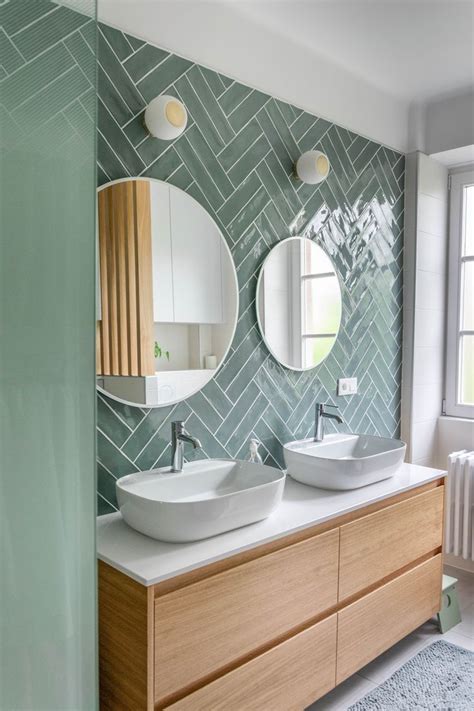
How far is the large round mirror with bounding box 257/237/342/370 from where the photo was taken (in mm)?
2377

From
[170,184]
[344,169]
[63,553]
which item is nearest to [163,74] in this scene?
[170,184]

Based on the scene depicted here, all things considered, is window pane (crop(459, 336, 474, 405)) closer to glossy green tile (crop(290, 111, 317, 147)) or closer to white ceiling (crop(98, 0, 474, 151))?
white ceiling (crop(98, 0, 474, 151))

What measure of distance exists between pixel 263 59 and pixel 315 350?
1282mm

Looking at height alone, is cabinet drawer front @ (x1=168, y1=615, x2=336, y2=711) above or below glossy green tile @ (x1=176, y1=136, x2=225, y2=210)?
below

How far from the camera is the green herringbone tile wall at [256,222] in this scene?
188 centimetres

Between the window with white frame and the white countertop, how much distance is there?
4.52 ft

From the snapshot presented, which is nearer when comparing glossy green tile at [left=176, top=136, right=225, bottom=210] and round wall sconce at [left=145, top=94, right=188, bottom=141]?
round wall sconce at [left=145, top=94, right=188, bottom=141]

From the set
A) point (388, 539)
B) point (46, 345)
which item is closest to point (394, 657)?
point (388, 539)

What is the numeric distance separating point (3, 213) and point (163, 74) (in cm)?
120

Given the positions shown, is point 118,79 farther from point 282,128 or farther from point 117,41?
point 282,128

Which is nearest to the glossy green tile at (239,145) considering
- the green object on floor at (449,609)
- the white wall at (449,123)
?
the white wall at (449,123)

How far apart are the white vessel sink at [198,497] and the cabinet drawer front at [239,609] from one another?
0.14 m

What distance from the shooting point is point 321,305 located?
8.65 ft

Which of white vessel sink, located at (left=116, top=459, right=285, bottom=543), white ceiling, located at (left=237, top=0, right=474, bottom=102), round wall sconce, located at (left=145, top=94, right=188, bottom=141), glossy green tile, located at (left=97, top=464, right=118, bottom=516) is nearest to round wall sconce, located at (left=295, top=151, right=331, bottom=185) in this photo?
white ceiling, located at (left=237, top=0, right=474, bottom=102)
